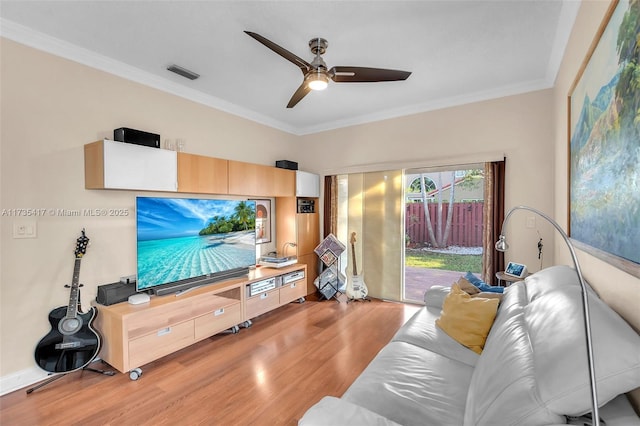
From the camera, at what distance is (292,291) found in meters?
3.95

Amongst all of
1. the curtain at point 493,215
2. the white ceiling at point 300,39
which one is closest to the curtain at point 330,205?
the white ceiling at point 300,39

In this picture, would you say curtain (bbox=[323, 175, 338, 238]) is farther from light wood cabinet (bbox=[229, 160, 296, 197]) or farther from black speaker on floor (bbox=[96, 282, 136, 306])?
black speaker on floor (bbox=[96, 282, 136, 306])

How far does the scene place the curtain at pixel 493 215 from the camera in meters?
3.32

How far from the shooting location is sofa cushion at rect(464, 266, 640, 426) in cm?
77

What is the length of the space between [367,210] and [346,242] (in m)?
0.61

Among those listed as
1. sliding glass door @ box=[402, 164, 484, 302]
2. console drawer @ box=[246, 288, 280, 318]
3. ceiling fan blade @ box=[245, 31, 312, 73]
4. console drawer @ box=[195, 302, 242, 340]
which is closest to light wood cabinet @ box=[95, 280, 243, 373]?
console drawer @ box=[195, 302, 242, 340]

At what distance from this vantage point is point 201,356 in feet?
8.76

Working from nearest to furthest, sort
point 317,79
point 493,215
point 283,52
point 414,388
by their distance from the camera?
1. point 414,388
2. point 283,52
3. point 317,79
4. point 493,215

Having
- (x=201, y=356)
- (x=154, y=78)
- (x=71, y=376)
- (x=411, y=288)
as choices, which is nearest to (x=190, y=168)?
(x=154, y=78)

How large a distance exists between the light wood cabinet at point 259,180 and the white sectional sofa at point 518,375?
8.13 feet

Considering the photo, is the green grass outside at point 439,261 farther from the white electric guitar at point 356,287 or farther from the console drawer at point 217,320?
the console drawer at point 217,320

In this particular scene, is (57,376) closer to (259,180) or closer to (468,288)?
(259,180)

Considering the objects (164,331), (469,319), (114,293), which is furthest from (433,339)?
(114,293)

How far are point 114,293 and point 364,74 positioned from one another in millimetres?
2729
